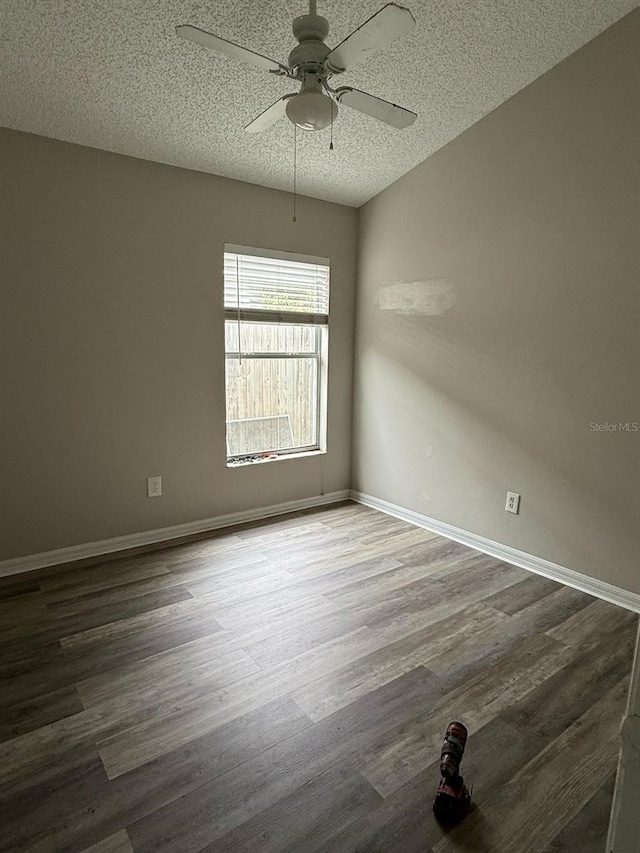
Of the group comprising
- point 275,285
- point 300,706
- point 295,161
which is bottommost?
point 300,706

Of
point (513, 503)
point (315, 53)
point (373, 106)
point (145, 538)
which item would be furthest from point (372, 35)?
point (145, 538)

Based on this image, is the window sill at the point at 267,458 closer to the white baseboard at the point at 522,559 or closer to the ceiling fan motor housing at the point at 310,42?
the white baseboard at the point at 522,559

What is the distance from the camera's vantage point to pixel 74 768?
1.53 m

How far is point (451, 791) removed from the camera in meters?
1.35

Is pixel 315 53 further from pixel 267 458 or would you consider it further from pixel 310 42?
pixel 267 458

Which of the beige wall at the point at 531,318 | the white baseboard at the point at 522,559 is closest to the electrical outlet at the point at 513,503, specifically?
the beige wall at the point at 531,318

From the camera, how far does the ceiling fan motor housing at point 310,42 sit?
1.61m

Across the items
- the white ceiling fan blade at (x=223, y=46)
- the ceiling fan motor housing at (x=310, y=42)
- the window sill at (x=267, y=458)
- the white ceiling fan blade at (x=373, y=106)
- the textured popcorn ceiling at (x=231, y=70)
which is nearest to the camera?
the white ceiling fan blade at (x=223, y=46)

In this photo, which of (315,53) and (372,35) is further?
(315,53)

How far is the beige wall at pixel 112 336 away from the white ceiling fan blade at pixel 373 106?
5.14 feet

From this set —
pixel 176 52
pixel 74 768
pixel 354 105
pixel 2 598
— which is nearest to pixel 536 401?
pixel 354 105

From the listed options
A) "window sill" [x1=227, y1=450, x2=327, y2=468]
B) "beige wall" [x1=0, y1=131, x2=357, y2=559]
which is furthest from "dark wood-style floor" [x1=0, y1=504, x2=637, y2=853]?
"window sill" [x1=227, y1=450, x2=327, y2=468]

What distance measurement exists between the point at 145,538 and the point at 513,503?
242 centimetres

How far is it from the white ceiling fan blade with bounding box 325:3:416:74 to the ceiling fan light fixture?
123 millimetres
